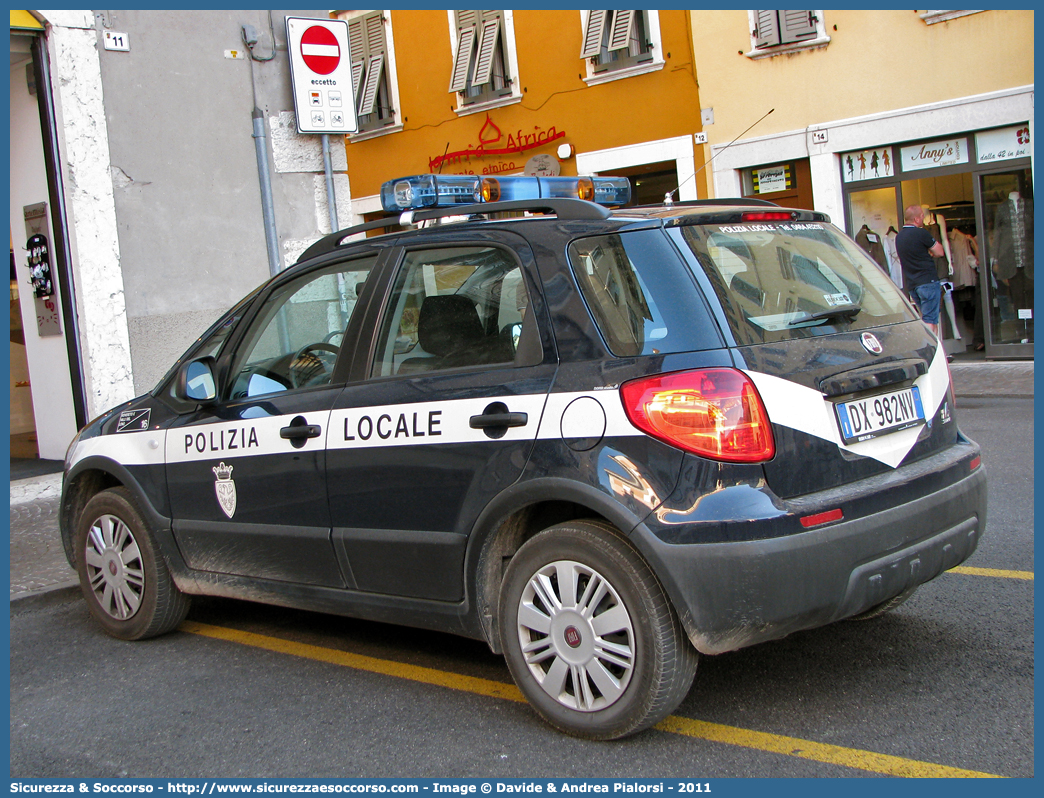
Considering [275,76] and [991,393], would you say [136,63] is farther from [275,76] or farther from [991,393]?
[991,393]

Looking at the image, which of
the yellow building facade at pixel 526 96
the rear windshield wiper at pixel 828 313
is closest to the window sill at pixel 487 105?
the yellow building facade at pixel 526 96

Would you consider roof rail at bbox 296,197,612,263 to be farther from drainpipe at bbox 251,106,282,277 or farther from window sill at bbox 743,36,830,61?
window sill at bbox 743,36,830,61

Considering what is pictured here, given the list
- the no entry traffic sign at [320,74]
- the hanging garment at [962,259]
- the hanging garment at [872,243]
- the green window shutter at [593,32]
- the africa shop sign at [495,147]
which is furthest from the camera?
the africa shop sign at [495,147]

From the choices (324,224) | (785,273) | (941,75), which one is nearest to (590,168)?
(941,75)

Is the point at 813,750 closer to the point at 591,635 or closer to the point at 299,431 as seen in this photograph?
the point at 591,635

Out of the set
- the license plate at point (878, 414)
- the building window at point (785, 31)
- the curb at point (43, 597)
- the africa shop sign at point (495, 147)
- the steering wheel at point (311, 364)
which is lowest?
the curb at point (43, 597)

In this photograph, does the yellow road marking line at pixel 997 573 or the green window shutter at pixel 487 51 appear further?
the green window shutter at pixel 487 51

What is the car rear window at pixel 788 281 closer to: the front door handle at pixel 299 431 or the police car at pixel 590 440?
the police car at pixel 590 440

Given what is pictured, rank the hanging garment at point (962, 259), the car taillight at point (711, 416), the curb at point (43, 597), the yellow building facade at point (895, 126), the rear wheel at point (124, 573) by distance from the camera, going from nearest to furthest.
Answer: the car taillight at point (711, 416)
the rear wheel at point (124, 573)
the curb at point (43, 597)
the yellow building facade at point (895, 126)
the hanging garment at point (962, 259)

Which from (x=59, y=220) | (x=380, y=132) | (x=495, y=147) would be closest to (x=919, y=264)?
(x=59, y=220)

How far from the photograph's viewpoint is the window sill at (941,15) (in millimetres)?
14180

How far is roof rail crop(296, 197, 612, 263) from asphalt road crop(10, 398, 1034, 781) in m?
1.70

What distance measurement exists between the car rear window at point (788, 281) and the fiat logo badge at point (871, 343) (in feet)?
0.14

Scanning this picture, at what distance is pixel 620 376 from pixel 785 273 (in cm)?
76
